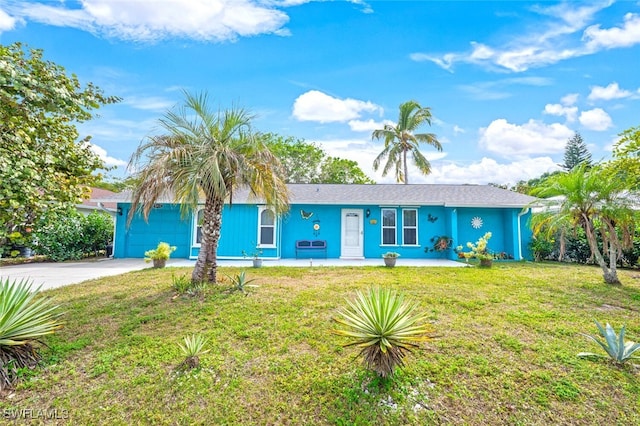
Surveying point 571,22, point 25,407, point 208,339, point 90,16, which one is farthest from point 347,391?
point 571,22

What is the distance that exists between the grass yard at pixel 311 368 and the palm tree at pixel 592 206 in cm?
176

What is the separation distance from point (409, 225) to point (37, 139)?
11586 millimetres

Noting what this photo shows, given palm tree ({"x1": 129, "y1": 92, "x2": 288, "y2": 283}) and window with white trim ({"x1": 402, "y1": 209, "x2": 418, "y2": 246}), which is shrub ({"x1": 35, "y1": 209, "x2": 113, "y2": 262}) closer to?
palm tree ({"x1": 129, "y1": 92, "x2": 288, "y2": 283})

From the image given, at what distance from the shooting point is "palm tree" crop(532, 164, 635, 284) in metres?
6.39

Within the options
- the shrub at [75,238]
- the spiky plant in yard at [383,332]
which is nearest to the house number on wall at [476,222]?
the spiky plant in yard at [383,332]

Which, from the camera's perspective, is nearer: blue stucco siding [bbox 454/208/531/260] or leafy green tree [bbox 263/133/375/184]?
blue stucco siding [bbox 454/208/531/260]

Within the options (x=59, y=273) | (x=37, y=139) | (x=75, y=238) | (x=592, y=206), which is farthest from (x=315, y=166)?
(x=37, y=139)

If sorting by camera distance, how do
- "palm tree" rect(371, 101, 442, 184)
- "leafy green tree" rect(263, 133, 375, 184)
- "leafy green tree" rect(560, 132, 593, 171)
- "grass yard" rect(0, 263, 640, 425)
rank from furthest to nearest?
"leafy green tree" rect(560, 132, 593, 171) < "leafy green tree" rect(263, 133, 375, 184) < "palm tree" rect(371, 101, 442, 184) < "grass yard" rect(0, 263, 640, 425)

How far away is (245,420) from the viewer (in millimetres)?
2514

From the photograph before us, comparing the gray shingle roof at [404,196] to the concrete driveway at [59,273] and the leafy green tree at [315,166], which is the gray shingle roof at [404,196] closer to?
the concrete driveway at [59,273]

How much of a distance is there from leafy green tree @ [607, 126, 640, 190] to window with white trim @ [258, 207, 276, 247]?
10127mm

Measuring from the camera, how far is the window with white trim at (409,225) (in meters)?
12.3

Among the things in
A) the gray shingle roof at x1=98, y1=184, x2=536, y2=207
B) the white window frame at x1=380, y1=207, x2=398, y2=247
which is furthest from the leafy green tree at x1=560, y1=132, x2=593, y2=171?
the white window frame at x1=380, y1=207, x2=398, y2=247

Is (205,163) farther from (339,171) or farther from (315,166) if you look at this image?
(315,166)
